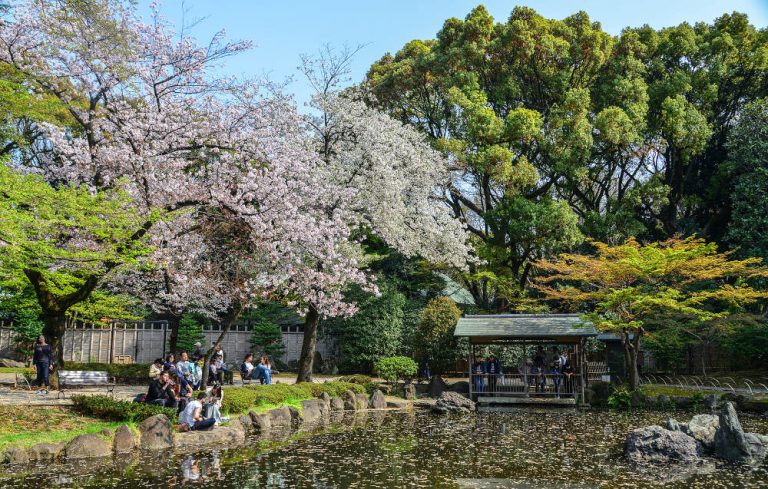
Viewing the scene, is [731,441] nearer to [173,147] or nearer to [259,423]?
[259,423]

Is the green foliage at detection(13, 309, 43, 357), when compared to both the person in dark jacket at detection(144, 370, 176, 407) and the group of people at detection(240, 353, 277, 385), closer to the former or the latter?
the group of people at detection(240, 353, 277, 385)

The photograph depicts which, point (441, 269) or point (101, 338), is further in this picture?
point (441, 269)

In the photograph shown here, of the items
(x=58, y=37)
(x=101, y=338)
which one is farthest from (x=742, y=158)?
(x=101, y=338)

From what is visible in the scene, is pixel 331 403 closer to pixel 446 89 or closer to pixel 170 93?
pixel 170 93

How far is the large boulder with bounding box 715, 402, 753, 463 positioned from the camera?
1421cm

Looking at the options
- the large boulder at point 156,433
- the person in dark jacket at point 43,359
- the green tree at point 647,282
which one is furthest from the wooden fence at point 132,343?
the large boulder at point 156,433

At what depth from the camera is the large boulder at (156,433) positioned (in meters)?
14.3

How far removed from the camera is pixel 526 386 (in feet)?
83.0

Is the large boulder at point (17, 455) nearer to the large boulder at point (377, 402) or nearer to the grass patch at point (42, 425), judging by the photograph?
the grass patch at point (42, 425)

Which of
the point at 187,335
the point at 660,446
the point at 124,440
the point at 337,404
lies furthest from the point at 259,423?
the point at 187,335

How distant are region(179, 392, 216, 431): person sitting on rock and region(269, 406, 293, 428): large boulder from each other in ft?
9.87

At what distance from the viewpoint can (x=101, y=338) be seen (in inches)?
1241

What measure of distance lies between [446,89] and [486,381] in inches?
627

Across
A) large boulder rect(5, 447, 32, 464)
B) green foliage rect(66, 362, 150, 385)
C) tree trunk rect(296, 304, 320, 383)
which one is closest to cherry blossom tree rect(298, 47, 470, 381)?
tree trunk rect(296, 304, 320, 383)
